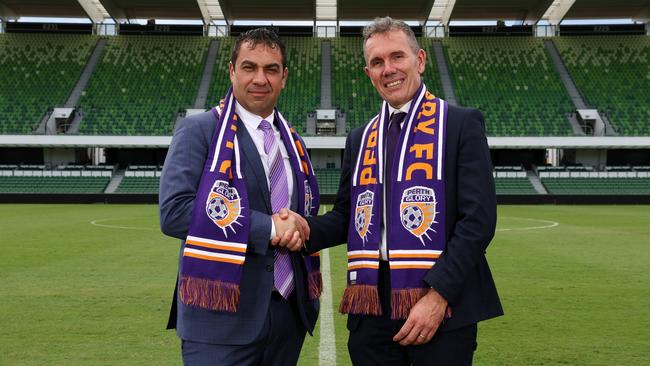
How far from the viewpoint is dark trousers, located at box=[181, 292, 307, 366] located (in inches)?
113

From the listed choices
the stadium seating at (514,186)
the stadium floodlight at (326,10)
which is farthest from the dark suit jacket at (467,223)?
the stadium floodlight at (326,10)

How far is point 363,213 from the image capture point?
302 centimetres

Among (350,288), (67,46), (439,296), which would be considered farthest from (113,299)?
(67,46)

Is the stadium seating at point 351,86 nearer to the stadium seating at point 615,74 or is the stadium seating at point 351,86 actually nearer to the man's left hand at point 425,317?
the stadium seating at point 615,74

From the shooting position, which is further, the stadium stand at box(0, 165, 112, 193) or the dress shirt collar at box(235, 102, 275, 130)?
the stadium stand at box(0, 165, 112, 193)

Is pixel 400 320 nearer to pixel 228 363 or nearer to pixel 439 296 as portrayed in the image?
pixel 439 296

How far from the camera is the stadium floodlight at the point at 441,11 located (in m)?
46.6

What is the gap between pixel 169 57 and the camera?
4959 centimetres

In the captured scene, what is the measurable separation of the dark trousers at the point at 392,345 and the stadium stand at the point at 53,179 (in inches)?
1465

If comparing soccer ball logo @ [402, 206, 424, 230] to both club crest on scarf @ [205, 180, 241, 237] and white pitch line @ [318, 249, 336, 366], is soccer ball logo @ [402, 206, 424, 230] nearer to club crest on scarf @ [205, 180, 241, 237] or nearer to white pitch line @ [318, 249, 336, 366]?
club crest on scarf @ [205, 180, 241, 237]

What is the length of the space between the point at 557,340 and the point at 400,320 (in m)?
4.20

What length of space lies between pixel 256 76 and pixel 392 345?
4.93 feet

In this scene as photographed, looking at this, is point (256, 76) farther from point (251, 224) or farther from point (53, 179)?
point (53, 179)

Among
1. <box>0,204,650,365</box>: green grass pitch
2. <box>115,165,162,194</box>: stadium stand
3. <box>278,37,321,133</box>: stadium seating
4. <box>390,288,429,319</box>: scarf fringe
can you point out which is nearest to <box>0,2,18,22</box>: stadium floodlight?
<box>115,165,162,194</box>: stadium stand
